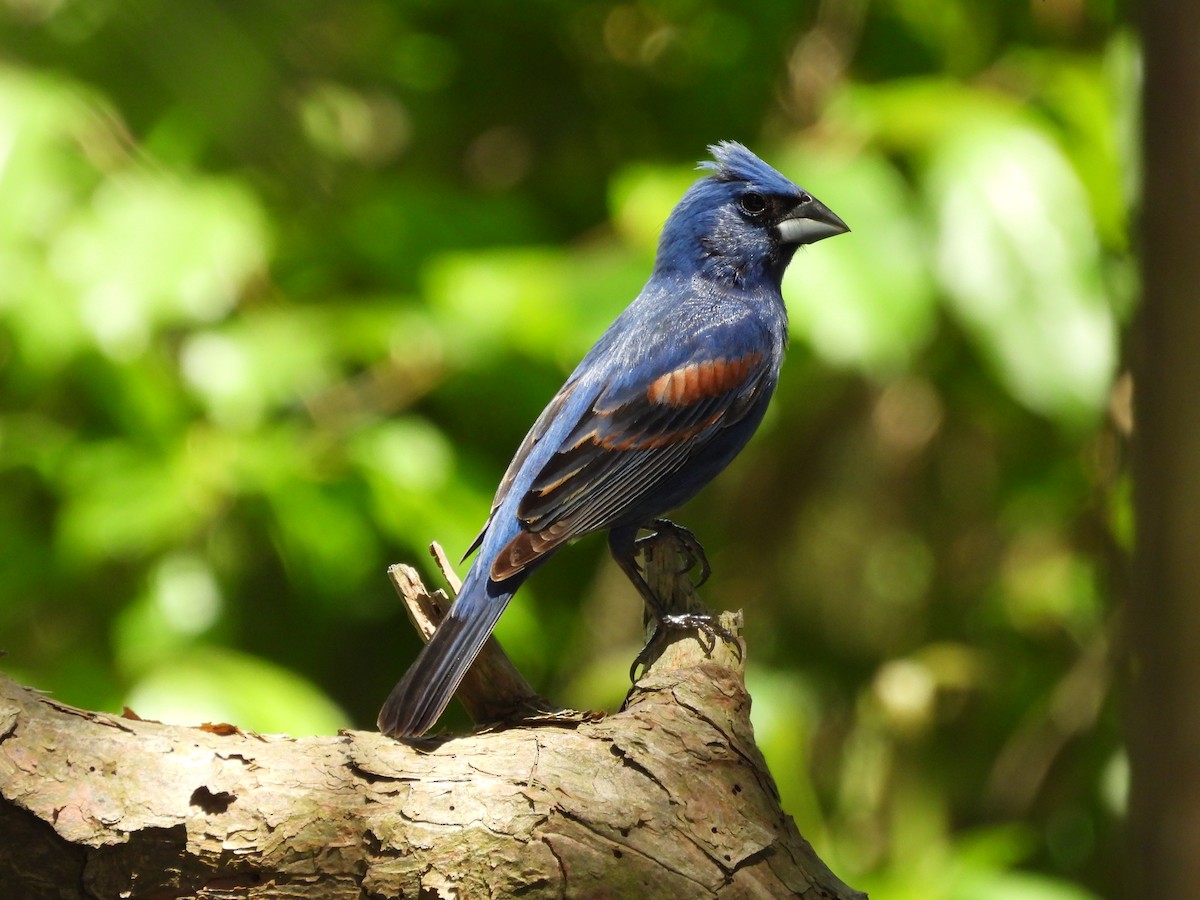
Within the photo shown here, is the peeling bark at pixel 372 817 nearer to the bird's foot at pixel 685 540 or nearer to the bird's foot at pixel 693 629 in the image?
the bird's foot at pixel 693 629

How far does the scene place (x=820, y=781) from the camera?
5.79 meters

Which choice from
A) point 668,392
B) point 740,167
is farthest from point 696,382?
point 740,167

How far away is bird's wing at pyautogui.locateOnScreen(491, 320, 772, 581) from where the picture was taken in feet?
11.1

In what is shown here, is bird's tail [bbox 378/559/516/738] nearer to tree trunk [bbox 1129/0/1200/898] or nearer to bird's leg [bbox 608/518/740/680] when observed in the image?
bird's leg [bbox 608/518/740/680]

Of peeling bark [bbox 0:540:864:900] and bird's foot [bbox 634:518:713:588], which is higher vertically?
bird's foot [bbox 634:518:713:588]

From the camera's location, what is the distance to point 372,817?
2.21m

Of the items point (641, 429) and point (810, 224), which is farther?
point (810, 224)

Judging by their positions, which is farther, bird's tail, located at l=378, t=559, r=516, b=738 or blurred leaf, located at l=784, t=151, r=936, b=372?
blurred leaf, located at l=784, t=151, r=936, b=372

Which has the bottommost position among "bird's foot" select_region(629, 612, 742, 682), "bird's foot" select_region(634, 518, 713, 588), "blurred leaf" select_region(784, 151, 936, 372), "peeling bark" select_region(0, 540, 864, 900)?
"peeling bark" select_region(0, 540, 864, 900)

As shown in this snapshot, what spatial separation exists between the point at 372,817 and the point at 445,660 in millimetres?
596

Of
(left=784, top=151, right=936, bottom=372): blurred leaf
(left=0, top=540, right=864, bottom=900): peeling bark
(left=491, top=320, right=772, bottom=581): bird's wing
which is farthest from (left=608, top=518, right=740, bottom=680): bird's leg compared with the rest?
(left=784, top=151, right=936, bottom=372): blurred leaf

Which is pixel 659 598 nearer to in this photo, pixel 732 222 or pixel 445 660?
pixel 445 660

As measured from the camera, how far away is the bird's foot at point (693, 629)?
2.84 metres

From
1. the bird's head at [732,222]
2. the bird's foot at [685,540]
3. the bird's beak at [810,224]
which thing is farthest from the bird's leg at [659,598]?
the bird's beak at [810,224]
